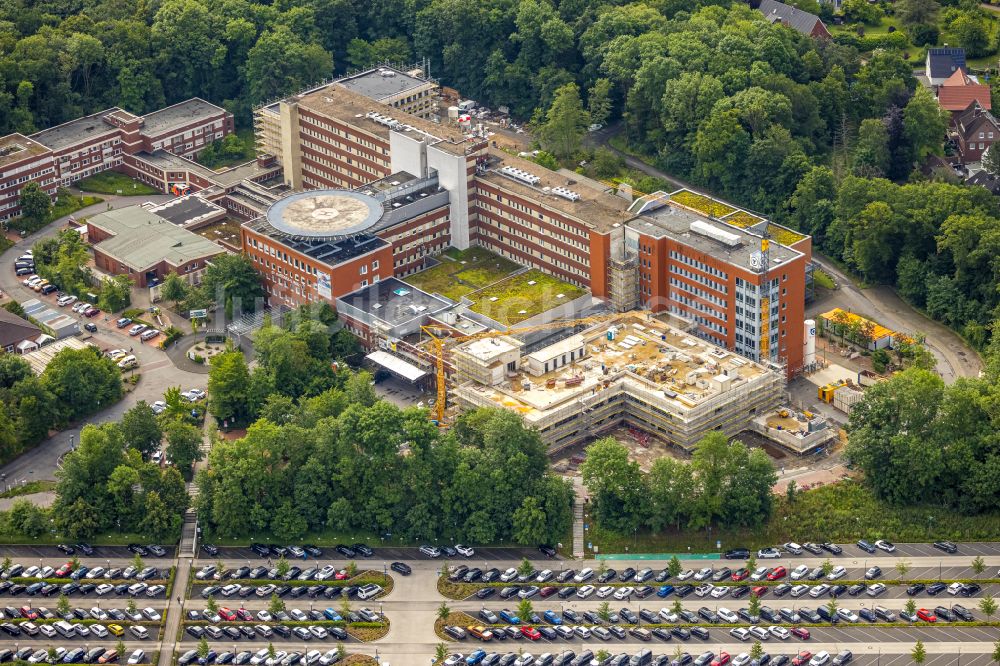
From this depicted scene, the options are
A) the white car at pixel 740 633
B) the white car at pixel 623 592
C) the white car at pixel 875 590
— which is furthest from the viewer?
the white car at pixel 623 592

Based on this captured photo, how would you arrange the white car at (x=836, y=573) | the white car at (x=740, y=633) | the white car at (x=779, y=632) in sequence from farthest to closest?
the white car at (x=836, y=573), the white car at (x=740, y=633), the white car at (x=779, y=632)

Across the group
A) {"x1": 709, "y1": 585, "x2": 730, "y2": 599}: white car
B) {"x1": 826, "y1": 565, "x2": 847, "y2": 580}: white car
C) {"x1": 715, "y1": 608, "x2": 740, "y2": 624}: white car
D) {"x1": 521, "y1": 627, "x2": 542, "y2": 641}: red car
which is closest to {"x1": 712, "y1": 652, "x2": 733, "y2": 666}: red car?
{"x1": 715, "y1": 608, "x2": 740, "y2": 624}: white car

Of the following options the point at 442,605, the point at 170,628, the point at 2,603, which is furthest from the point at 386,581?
the point at 2,603

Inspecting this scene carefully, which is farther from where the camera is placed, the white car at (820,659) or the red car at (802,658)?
the red car at (802,658)

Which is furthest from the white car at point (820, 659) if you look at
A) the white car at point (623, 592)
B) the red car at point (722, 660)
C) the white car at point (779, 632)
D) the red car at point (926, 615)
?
the white car at point (623, 592)

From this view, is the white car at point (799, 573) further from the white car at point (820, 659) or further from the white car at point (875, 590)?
the white car at point (820, 659)

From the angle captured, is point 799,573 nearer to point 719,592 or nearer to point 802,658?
point 719,592

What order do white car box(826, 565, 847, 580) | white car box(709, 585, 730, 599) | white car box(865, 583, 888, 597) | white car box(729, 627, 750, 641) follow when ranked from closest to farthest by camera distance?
white car box(729, 627, 750, 641)
white car box(865, 583, 888, 597)
white car box(709, 585, 730, 599)
white car box(826, 565, 847, 580)

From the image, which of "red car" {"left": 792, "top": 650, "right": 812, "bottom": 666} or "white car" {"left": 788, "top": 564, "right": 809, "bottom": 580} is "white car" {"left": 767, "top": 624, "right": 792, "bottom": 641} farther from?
"white car" {"left": 788, "top": 564, "right": 809, "bottom": 580}
